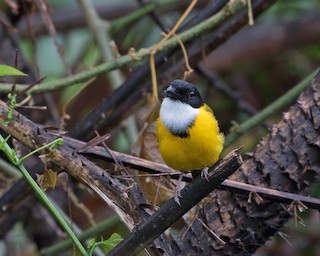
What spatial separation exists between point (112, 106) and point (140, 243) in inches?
34.6

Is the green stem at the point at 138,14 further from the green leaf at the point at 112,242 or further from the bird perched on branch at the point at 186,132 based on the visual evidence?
the green leaf at the point at 112,242

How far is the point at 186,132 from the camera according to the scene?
5.99 feet

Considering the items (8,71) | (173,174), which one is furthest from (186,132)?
(8,71)

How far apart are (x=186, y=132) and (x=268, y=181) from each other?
0.69ft

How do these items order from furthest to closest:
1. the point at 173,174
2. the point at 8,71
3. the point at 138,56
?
1. the point at 138,56
2. the point at 173,174
3. the point at 8,71

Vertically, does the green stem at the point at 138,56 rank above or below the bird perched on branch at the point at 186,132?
above

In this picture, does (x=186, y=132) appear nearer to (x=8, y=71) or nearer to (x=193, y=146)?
(x=193, y=146)

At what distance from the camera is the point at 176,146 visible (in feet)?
5.84

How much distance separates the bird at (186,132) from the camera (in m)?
1.78

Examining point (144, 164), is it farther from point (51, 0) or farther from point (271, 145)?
point (51, 0)

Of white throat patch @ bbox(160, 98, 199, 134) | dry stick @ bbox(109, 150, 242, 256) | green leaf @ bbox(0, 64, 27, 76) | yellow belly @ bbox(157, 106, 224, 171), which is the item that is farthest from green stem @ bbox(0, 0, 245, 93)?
dry stick @ bbox(109, 150, 242, 256)

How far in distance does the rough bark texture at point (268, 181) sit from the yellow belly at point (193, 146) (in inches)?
3.3

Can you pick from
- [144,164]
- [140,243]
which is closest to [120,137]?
[144,164]

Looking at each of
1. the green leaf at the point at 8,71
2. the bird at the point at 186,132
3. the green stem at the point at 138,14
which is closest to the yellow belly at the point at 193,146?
the bird at the point at 186,132
